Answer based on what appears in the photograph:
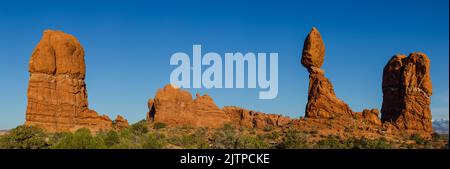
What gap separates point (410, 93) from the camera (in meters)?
60.9

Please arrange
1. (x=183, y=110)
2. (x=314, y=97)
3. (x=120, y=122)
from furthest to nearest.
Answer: (x=183, y=110) → (x=120, y=122) → (x=314, y=97)

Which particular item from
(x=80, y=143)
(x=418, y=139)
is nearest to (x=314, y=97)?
(x=418, y=139)

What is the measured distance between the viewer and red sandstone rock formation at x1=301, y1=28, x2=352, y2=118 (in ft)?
194

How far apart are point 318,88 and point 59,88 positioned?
28.8 meters

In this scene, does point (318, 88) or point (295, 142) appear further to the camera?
point (318, 88)

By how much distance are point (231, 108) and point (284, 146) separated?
2287 inches

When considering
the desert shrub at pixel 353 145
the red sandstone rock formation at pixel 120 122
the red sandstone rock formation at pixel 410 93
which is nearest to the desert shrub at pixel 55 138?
the red sandstone rock formation at pixel 120 122

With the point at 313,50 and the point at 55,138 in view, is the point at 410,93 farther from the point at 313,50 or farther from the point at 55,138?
the point at 55,138

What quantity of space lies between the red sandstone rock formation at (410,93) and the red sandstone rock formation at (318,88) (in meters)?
6.87

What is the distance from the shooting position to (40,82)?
59.3 m

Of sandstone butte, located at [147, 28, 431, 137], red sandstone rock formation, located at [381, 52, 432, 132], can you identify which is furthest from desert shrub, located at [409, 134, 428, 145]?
red sandstone rock formation, located at [381, 52, 432, 132]
